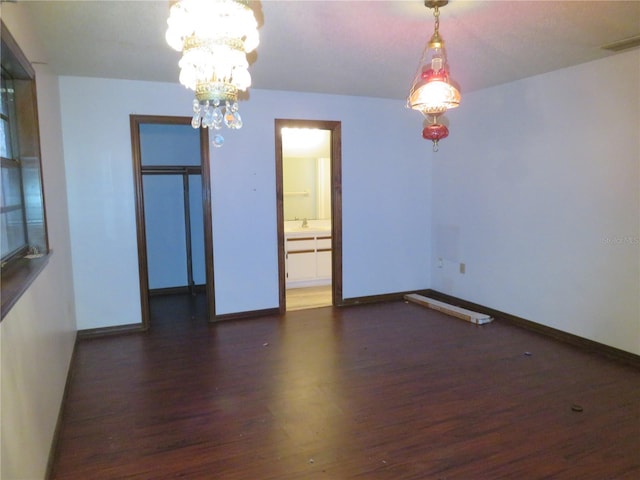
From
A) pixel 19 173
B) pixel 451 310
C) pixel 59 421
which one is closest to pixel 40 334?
pixel 59 421

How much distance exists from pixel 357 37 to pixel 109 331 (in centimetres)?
346

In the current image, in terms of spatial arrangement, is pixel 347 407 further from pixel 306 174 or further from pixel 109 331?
pixel 306 174

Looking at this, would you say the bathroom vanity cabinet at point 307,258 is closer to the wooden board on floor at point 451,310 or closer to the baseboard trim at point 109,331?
the wooden board on floor at point 451,310

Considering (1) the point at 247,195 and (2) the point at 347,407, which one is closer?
(2) the point at 347,407

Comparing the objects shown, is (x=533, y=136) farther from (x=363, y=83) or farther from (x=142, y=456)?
(x=142, y=456)

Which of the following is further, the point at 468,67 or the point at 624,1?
the point at 468,67

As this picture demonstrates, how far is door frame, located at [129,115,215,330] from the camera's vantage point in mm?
4258

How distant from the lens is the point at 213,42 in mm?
1524

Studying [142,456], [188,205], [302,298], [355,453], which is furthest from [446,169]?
[142,456]

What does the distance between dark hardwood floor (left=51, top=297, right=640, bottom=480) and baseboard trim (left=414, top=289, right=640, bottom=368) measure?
0.10m

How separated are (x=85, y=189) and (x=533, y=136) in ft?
13.7

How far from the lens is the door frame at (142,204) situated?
14.0 feet

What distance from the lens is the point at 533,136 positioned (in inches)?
164

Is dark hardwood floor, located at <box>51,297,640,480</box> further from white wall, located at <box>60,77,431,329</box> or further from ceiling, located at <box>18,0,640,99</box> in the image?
ceiling, located at <box>18,0,640,99</box>
